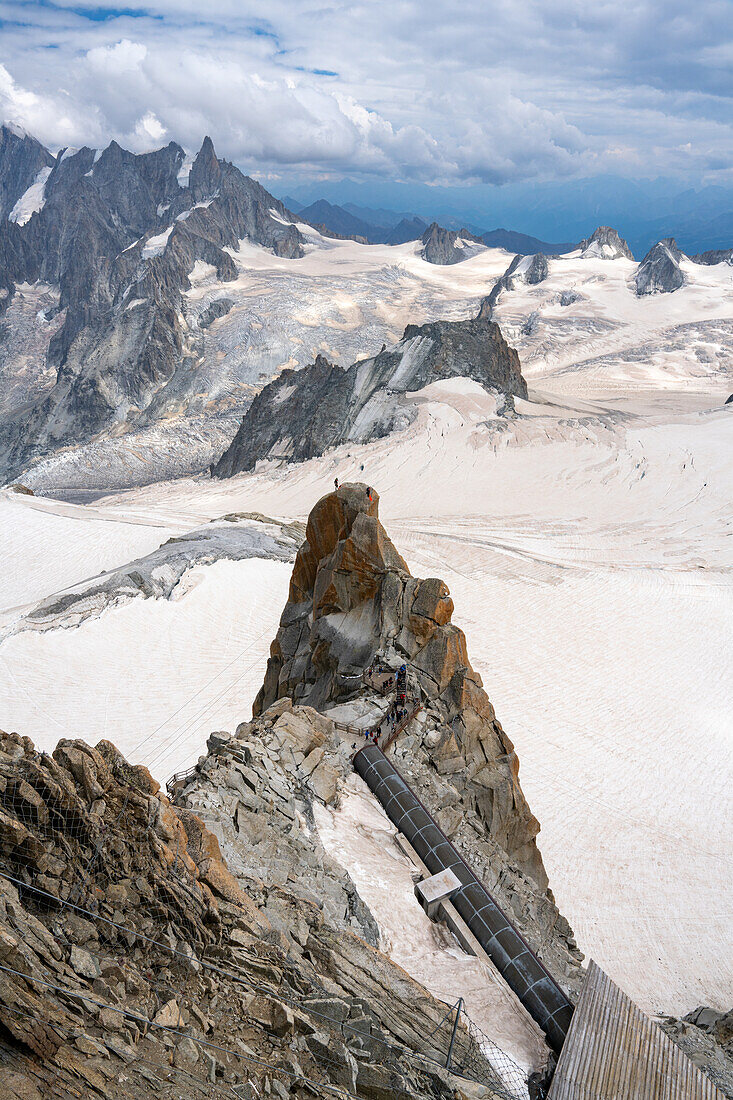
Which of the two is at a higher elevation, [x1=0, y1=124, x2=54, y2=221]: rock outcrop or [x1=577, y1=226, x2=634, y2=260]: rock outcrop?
[x1=0, y1=124, x2=54, y2=221]: rock outcrop

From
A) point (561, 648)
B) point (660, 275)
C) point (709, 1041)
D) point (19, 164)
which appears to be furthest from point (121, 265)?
point (709, 1041)

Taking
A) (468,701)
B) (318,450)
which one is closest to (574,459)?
(318,450)

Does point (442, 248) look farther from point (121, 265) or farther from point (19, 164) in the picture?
point (19, 164)

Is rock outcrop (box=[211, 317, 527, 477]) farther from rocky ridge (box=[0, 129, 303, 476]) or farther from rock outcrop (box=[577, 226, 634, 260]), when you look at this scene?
rock outcrop (box=[577, 226, 634, 260])

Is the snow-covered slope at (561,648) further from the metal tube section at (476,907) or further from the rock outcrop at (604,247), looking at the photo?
the rock outcrop at (604,247)

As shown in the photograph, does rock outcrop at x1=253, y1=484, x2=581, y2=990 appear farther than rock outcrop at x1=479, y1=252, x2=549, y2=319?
No

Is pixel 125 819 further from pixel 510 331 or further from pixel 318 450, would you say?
pixel 510 331

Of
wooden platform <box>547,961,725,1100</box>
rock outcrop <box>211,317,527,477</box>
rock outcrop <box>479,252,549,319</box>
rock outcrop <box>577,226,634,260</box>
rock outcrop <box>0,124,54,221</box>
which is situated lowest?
wooden platform <box>547,961,725,1100</box>

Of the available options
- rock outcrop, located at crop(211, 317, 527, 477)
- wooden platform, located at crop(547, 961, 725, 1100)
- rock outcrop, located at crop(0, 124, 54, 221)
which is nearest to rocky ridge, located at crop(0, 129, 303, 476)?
rock outcrop, located at crop(0, 124, 54, 221)
